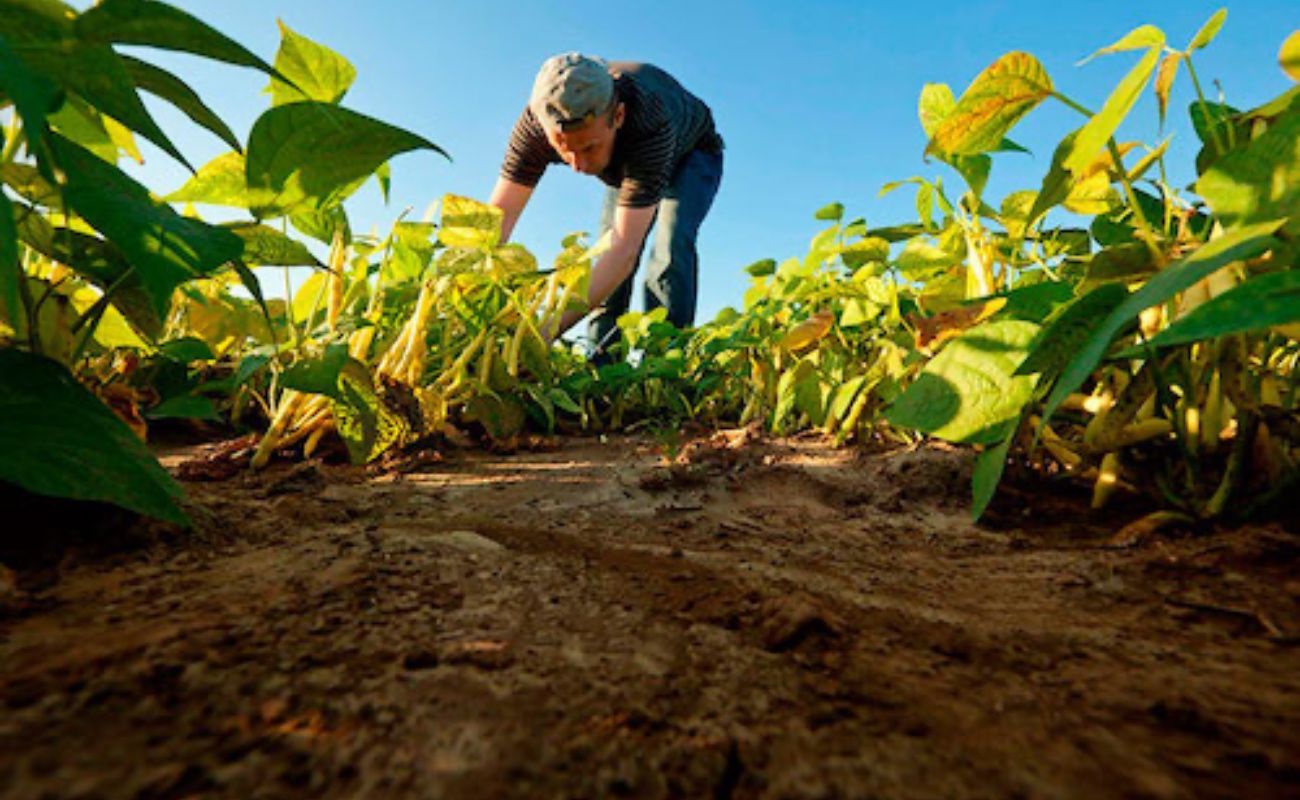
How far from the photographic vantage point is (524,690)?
38cm

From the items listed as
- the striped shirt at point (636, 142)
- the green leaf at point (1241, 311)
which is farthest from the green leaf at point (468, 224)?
the striped shirt at point (636, 142)

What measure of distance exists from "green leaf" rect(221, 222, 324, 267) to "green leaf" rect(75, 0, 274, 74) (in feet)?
1.15

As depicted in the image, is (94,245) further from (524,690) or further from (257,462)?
(524,690)

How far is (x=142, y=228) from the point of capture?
1.69ft

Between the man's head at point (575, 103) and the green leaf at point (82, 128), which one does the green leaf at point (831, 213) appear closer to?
the man's head at point (575, 103)

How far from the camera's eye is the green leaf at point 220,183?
33.6 inches

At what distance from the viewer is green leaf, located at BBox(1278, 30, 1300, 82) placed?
0.73 m

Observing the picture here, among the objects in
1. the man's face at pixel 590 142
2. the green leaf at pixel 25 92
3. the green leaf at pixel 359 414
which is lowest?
the green leaf at pixel 359 414

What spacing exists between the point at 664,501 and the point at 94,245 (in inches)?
32.4

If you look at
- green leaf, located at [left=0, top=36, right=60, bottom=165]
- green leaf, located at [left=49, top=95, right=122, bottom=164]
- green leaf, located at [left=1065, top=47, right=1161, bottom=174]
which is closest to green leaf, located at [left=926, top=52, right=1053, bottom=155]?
green leaf, located at [left=1065, top=47, right=1161, bottom=174]

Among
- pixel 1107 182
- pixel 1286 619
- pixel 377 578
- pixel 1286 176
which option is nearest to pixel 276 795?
pixel 377 578

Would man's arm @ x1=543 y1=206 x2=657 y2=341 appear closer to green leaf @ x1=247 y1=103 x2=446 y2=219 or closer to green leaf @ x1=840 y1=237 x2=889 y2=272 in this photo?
green leaf @ x1=840 y1=237 x2=889 y2=272

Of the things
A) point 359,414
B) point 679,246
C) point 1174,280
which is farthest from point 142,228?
point 679,246

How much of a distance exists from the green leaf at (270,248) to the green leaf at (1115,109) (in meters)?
0.99
